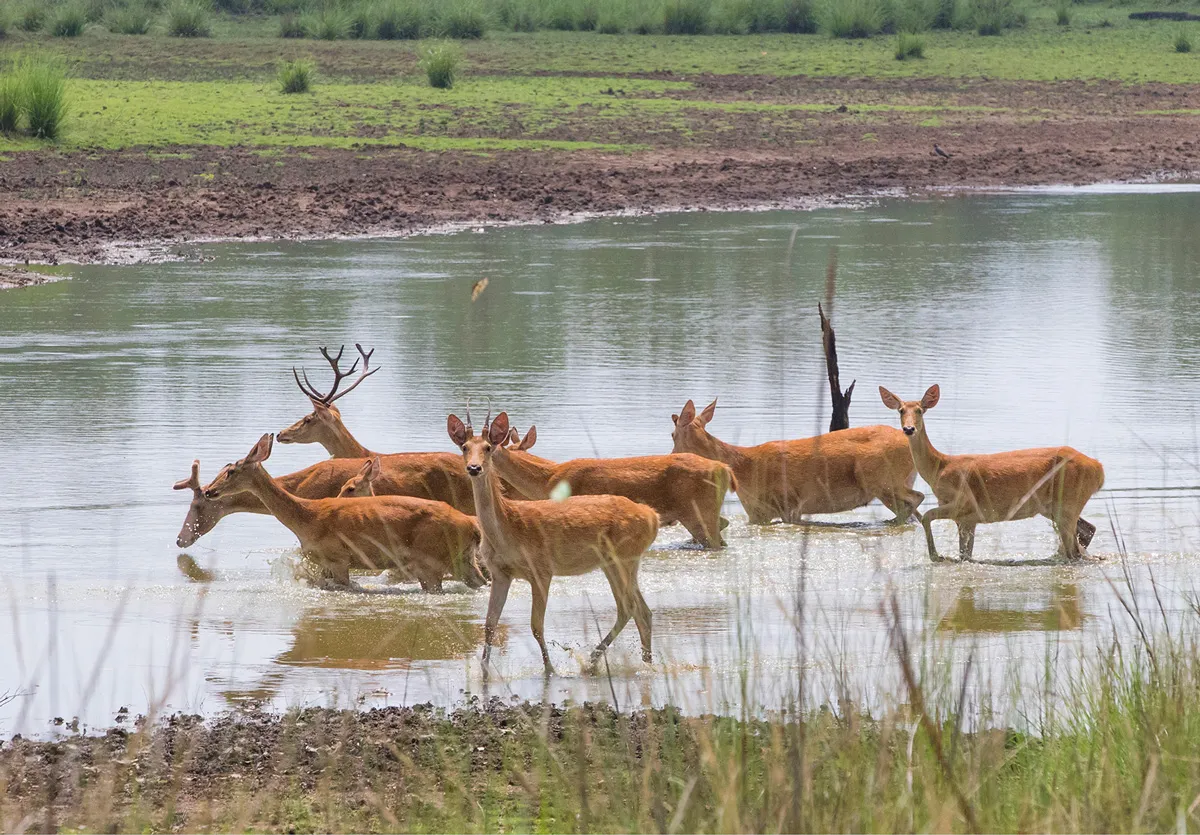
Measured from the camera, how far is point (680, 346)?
18.0m

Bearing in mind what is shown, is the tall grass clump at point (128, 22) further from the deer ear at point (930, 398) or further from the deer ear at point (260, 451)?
the deer ear at point (930, 398)

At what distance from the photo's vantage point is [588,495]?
9.99 meters

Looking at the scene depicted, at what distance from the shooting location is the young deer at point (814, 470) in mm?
11805

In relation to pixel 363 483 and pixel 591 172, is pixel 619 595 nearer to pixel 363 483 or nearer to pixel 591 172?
pixel 363 483

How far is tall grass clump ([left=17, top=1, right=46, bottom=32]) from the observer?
153ft

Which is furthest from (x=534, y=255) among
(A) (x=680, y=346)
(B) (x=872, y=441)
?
(B) (x=872, y=441)

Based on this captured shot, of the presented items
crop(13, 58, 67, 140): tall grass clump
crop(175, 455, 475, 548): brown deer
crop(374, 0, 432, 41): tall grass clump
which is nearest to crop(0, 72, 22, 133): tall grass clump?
crop(13, 58, 67, 140): tall grass clump

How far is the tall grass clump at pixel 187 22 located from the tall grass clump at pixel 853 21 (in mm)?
15855

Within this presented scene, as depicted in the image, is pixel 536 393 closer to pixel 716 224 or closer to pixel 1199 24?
pixel 716 224

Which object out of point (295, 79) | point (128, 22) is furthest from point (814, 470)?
point (128, 22)

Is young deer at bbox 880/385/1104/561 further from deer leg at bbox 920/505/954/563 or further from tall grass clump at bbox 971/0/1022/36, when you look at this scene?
tall grass clump at bbox 971/0/1022/36

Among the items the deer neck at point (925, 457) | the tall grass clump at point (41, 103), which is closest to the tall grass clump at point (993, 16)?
the tall grass clump at point (41, 103)

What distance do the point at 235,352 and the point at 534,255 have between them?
7.06 meters

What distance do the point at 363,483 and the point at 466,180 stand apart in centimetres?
1820
